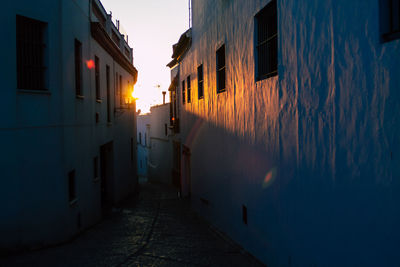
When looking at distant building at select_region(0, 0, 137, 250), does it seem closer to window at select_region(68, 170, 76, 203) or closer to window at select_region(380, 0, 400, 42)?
window at select_region(68, 170, 76, 203)

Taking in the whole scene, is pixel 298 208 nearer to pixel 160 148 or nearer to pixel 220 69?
pixel 220 69

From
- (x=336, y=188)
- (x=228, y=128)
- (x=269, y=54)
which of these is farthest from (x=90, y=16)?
(x=336, y=188)

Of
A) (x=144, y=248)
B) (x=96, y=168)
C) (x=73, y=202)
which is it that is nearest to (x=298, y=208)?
(x=144, y=248)

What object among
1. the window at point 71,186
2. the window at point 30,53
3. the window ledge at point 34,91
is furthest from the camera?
the window at point 71,186

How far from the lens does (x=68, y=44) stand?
32.8ft

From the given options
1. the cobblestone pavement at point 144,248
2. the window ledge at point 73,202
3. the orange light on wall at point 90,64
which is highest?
the orange light on wall at point 90,64

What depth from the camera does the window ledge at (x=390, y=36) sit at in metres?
3.47

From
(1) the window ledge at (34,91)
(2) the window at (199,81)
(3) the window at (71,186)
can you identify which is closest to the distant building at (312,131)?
(2) the window at (199,81)

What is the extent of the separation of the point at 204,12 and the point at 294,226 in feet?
31.0

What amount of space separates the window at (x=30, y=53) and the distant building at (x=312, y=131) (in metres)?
4.71

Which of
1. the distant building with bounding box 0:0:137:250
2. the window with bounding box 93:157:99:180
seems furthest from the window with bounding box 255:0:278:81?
the window with bounding box 93:157:99:180

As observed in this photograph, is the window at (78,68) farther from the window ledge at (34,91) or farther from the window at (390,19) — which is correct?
the window at (390,19)

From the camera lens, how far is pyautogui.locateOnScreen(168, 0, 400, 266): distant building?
3646 millimetres

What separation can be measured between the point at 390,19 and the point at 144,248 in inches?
286
